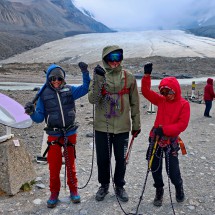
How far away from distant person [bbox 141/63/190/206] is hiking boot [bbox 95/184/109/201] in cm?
72

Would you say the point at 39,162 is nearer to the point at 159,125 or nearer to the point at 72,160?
the point at 72,160

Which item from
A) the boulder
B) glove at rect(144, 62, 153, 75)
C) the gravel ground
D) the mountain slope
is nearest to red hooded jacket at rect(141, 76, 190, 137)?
glove at rect(144, 62, 153, 75)

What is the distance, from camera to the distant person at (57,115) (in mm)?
4453

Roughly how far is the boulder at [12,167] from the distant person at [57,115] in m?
0.66

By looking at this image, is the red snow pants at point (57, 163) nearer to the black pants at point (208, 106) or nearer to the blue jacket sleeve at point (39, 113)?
the blue jacket sleeve at point (39, 113)

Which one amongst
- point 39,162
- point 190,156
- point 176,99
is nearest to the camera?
point 176,99

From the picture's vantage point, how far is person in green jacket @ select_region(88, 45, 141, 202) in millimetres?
4422

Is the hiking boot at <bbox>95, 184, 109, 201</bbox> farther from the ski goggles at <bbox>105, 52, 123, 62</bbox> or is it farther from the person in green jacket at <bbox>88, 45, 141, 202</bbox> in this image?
the ski goggles at <bbox>105, 52, 123, 62</bbox>

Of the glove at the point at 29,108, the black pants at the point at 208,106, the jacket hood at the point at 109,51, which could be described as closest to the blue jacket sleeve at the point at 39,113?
the glove at the point at 29,108

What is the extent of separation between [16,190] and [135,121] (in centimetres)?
199

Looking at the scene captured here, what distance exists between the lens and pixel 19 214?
4504mm

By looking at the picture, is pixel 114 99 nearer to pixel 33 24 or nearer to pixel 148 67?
pixel 148 67

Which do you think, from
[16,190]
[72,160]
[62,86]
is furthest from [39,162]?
[62,86]

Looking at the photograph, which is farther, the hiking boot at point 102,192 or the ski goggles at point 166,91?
the hiking boot at point 102,192
